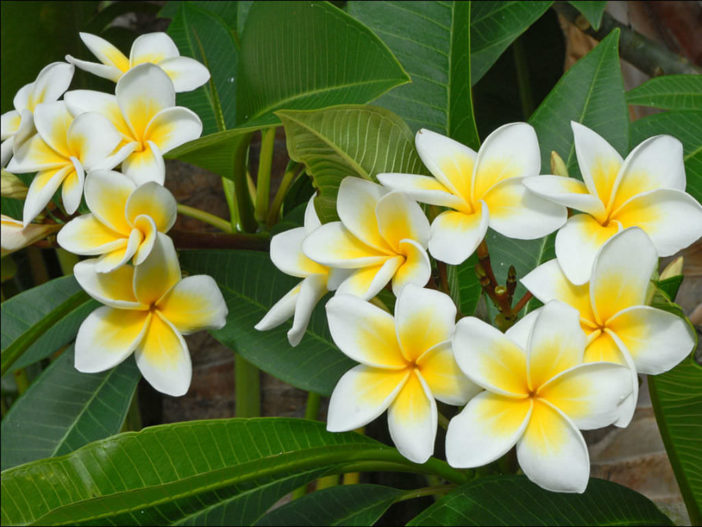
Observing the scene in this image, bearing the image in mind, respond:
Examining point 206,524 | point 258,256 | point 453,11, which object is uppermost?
point 453,11

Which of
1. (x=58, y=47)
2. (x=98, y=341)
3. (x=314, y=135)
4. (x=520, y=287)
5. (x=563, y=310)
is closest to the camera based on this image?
(x=563, y=310)

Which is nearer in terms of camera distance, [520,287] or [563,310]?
[563,310]

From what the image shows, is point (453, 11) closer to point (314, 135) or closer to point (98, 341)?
point (314, 135)

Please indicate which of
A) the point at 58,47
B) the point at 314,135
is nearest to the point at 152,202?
the point at 314,135

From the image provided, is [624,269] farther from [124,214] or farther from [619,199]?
[124,214]

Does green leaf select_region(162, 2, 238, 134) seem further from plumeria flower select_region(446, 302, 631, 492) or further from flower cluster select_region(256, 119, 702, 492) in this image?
plumeria flower select_region(446, 302, 631, 492)

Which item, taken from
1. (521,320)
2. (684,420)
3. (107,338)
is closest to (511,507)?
(684,420)

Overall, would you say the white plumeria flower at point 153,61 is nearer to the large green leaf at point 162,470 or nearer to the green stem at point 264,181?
the green stem at point 264,181
